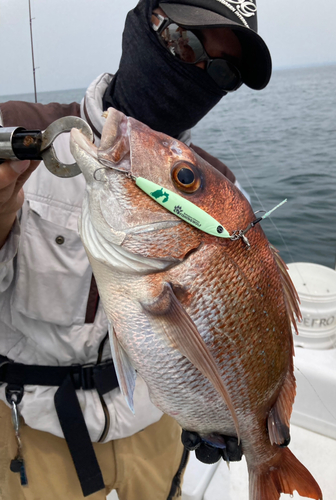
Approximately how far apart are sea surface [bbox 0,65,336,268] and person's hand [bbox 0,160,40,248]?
3.49 metres

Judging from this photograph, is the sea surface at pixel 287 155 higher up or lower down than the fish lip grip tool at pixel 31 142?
lower down

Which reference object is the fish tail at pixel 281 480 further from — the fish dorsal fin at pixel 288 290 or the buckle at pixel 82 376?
the buckle at pixel 82 376

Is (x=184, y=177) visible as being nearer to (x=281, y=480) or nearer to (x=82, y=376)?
(x=82, y=376)

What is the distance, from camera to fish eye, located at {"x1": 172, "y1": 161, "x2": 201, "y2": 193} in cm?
89

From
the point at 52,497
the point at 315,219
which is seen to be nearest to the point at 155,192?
the point at 52,497

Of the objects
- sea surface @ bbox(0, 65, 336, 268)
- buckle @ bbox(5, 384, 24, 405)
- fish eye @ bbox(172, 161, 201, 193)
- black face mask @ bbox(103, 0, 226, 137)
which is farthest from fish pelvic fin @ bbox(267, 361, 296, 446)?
sea surface @ bbox(0, 65, 336, 268)

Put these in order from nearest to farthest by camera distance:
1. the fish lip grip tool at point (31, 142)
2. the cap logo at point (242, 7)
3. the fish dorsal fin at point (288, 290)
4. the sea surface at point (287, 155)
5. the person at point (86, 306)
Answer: the fish lip grip tool at point (31, 142) → the fish dorsal fin at point (288, 290) → the person at point (86, 306) → the cap logo at point (242, 7) → the sea surface at point (287, 155)

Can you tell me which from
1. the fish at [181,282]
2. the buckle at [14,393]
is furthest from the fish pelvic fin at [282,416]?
the buckle at [14,393]

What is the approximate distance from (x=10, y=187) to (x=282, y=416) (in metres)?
1.07

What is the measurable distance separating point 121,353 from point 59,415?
564 mm

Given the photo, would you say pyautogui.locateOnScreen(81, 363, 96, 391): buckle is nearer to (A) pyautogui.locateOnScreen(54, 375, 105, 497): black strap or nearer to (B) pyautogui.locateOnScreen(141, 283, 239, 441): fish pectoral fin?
(A) pyautogui.locateOnScreen(54, 375, 105, 497): black strap

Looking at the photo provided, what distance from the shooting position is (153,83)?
1.55 metres

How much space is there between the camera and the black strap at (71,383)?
132cm

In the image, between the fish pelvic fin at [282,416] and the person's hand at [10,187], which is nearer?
the person's hand at [10,187]
